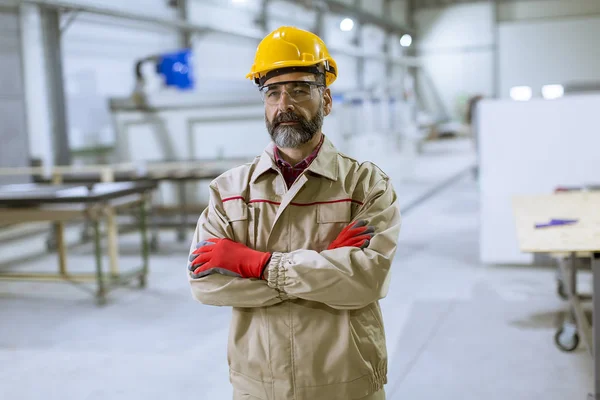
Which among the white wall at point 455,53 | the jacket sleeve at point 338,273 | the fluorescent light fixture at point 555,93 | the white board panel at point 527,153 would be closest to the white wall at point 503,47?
the white wall at point 455,53

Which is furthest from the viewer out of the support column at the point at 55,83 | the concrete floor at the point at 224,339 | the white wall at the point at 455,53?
the white wall at the point at 455,53

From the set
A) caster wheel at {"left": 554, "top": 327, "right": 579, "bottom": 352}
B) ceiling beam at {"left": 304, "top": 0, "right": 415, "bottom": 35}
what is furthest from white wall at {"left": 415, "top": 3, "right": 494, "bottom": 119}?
caster wheel at {"left": 554, "top": 327, "right": 579, "bottom": 352}

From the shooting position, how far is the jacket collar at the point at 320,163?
1806mm

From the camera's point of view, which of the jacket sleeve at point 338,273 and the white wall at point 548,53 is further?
the white wall at point 548,53

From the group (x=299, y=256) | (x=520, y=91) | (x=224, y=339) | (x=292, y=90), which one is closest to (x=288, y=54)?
(x=292, y=90)

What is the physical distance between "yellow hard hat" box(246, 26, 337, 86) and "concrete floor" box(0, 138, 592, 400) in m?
2.16

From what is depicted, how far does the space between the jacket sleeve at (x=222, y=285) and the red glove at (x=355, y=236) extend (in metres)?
0.22

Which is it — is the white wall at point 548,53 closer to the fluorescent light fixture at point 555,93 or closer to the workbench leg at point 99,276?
the fluorescent light fixture at point 555,93

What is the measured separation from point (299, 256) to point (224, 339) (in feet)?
9.11

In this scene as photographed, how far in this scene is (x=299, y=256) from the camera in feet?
5.62

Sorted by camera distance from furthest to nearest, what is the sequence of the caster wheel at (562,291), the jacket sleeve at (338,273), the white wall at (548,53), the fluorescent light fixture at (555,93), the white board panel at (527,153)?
Answer: 1. the white wall at (548,53)
2. the fluorescent light fixture at (555,93)
3. the white board panel at (527,153)
4. the caster wheel at (562,291)
5. the jacket sleeve at (338,273)


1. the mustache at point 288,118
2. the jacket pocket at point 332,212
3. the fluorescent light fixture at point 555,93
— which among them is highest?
the fluorescent light fixture at point 555,93

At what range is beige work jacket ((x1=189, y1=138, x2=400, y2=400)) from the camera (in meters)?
1.71

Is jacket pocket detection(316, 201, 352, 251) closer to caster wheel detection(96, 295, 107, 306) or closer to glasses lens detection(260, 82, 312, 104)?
glasses lens detection(260, 82, 312, 104)
